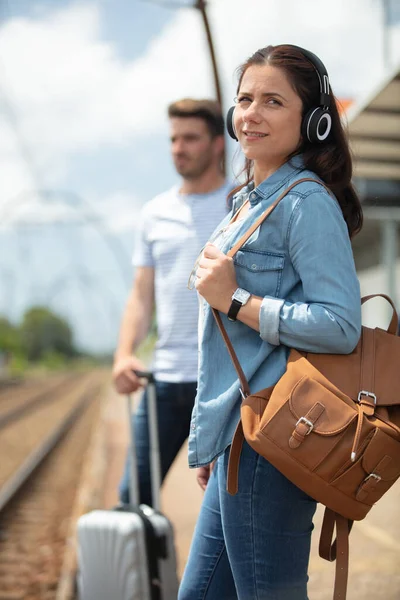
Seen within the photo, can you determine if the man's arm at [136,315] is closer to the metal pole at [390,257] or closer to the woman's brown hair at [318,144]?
the woman's brown hair at [318,144]

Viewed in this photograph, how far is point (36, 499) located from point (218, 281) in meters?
8.83

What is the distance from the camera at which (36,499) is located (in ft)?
34.0

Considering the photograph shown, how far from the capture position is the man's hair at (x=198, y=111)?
11.5 ft

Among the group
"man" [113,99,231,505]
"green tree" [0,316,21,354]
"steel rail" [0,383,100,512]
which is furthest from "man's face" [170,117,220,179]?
"green tree" [0,316,21,354]

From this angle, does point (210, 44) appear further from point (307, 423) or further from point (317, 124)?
point (307, 423)

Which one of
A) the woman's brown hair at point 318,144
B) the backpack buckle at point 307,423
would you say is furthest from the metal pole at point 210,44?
the backpack buckle at point 307,423

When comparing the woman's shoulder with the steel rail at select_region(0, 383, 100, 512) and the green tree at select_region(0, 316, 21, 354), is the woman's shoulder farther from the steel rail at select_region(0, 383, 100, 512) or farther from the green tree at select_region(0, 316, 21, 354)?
the green tree at select_region(0, 316, 21, 354)

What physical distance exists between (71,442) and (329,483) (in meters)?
16.5

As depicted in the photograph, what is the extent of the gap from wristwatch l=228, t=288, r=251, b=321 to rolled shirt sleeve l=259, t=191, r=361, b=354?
1.8 inches

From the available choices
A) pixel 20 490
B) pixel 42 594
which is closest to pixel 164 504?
pixel 42 594

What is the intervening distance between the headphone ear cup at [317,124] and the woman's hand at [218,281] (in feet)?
1.18

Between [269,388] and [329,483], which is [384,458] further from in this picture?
[269,388]

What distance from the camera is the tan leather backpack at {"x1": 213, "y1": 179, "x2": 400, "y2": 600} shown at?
1.96 metres

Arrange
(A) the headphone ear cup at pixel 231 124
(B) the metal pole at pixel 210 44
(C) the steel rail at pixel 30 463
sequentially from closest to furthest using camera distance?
(A) the headphone ear cup at pixel 231 124 < (B) the metal pole at pixel 210 44 < (C) the steel rail at pixel 30 463
